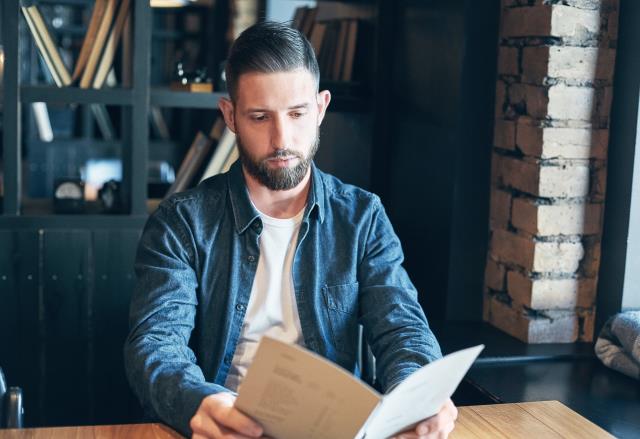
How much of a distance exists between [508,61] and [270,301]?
1053mm

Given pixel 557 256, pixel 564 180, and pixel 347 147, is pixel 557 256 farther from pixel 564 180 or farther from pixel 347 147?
pixel 347 147

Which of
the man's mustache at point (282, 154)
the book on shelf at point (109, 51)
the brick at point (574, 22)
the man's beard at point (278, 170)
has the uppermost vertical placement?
the brick at point (574, 22)

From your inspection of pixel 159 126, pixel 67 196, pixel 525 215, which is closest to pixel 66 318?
pixel 67 196

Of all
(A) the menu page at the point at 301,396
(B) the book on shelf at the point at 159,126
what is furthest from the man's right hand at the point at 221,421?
(B) the book on shelf at the point at 159,126

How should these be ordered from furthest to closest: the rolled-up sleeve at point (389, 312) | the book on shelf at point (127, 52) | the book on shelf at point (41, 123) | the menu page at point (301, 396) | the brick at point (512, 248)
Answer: the book on shelf at point (41, 123) < the book on shelf at point (127, 52) < the brick at point (512, 248) < the rolled-up sleeve at point (389, 312) < the menu page at point (301, 396)

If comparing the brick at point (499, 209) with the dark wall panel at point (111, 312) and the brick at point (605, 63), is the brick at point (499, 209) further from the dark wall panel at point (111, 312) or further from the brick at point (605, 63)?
the dark wall panel at point (111, 312)

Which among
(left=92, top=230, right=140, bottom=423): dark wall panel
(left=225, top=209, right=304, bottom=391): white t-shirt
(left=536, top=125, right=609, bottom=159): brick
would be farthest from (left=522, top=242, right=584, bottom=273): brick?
(left=92, top=230, right=140, bottom=423): dark wall panel

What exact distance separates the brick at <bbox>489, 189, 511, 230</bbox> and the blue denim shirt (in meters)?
0.62

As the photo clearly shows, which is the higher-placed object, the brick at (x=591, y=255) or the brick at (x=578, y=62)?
the brick at (x=578, y=62)

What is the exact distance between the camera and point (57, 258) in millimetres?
2645

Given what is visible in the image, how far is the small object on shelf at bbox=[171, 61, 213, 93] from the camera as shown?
9.34 feet

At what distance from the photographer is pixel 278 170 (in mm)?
1894

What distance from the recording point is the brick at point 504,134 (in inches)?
100.0

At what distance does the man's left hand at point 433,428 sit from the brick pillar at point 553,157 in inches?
40.4
